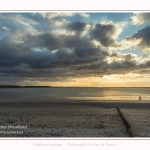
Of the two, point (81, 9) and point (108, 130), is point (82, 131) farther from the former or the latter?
point (81, 9)

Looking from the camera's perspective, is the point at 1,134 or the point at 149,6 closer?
the point at 149,6

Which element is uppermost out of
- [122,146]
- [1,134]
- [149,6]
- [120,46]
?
[120,46]

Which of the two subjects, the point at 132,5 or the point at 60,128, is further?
the point at 60,128

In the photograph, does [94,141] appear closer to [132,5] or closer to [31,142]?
[31,142]

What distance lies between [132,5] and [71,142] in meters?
6.49

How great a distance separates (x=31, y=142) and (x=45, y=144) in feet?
1.97

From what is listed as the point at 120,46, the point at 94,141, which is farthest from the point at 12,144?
the point at 120,46

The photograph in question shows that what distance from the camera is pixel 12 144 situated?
977 centimetres

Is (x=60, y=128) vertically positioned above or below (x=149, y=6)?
below

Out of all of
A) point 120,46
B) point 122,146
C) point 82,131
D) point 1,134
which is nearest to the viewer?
point 122,146

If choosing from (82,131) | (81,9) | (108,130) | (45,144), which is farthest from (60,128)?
(81,9)

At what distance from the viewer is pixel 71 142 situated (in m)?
9.88

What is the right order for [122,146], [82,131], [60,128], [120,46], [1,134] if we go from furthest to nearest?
[120,46] < [60,128] < [82,131] < [1,134] < [122,146]

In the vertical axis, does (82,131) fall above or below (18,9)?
below
